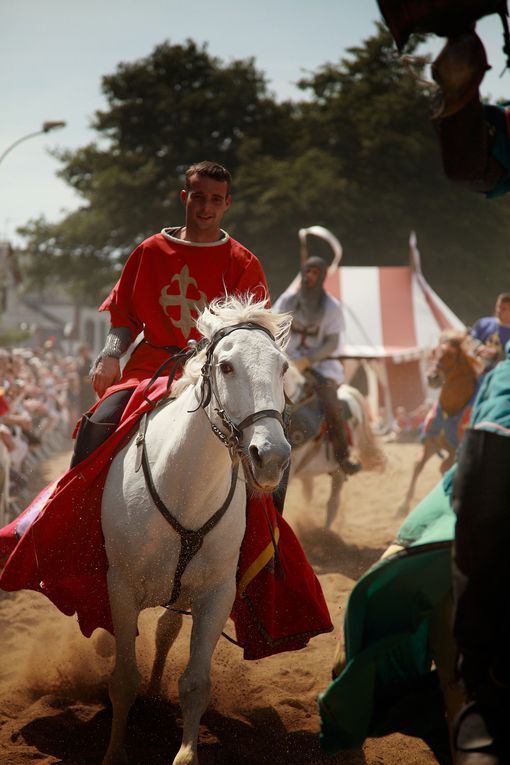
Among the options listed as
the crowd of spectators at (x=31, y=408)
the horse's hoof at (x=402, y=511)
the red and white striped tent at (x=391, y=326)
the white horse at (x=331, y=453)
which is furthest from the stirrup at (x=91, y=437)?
the red and white striped tent at (x=391, y=326)

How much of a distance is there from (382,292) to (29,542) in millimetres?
18495

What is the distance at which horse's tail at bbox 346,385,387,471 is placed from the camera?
10766 mm

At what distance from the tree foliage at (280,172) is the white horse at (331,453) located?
19.5m

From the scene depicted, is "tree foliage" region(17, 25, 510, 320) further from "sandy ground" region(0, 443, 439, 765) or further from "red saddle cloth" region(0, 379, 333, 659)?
"red saddle cloth" region(0, 379, 333, 659)

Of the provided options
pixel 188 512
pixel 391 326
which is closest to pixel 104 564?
pixel 188 512

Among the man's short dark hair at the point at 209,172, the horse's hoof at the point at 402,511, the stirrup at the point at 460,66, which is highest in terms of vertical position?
the man's short dark hair at the point at 209,172

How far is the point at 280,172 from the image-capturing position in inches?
1227

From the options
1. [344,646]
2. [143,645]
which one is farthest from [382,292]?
[344,646]

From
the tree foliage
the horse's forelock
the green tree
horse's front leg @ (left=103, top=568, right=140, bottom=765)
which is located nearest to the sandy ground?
horse's front leg @ (left=103, top=568, right=140, bottom=765)

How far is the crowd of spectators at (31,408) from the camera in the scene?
1013 cm

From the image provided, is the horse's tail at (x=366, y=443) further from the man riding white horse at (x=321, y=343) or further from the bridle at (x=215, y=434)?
the bridle at (x=215, y=434)

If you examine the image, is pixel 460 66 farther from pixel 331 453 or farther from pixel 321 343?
pixel 331 453

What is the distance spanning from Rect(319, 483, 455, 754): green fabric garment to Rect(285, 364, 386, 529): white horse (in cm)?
547

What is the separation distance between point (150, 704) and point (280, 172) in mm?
27838
